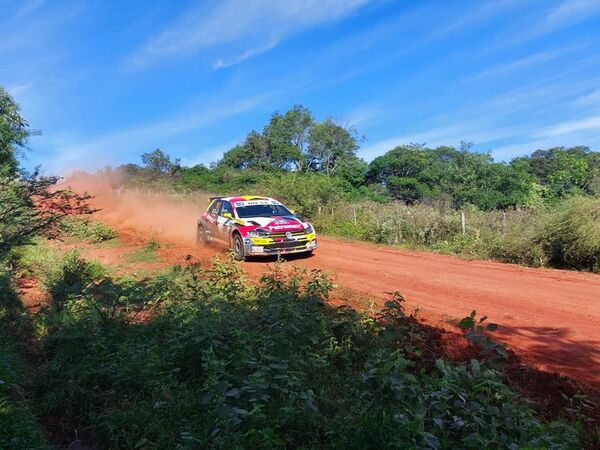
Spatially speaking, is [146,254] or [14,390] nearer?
[14,390]

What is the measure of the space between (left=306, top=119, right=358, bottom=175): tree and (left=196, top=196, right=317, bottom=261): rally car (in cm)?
5058

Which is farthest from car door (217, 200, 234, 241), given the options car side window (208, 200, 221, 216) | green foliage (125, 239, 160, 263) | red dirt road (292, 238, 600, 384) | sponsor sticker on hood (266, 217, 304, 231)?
red dirt road (292, 238, 600, 384)

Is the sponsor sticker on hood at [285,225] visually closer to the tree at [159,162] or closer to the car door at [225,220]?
the car door at [225,220]

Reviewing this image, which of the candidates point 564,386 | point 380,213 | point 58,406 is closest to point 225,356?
point 58,406

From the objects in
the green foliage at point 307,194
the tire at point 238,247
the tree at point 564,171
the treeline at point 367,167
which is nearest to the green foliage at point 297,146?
the treeline at point 367,167

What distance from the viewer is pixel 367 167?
65.5 meters

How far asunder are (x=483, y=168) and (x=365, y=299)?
144 ft

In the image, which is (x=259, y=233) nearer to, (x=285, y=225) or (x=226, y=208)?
(x=285, y=225)

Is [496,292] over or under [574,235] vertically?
under

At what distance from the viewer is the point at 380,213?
826 inches

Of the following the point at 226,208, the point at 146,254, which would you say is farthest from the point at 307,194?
the point at 146,254

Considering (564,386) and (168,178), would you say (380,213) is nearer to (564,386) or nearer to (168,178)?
(564,386)

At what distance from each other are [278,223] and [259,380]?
9082mm

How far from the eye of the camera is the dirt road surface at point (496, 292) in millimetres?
5887
